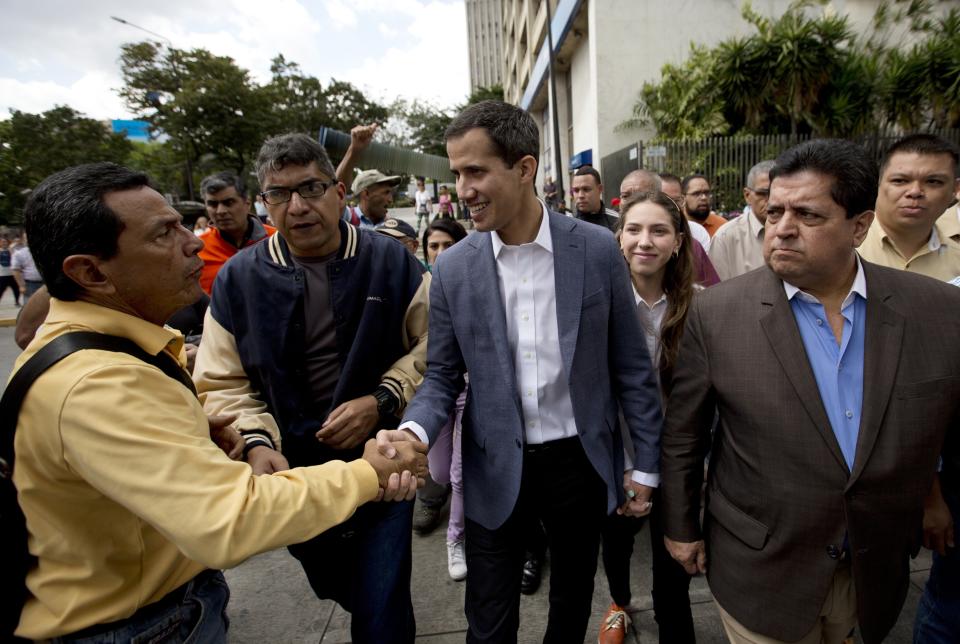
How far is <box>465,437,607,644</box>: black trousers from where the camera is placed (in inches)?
78.5

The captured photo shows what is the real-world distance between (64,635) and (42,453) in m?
0.47

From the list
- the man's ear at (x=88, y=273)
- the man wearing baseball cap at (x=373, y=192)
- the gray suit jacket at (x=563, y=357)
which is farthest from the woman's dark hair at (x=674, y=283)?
the man wearing baseball cap at (x=373, y=192)

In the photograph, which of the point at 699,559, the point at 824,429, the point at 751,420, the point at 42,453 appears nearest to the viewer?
the point at 42,453

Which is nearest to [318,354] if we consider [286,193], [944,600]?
[286,193]

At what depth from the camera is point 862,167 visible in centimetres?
158

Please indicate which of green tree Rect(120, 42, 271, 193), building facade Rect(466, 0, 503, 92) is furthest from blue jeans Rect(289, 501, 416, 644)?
building facade Rect(466, 0, 503, 92)

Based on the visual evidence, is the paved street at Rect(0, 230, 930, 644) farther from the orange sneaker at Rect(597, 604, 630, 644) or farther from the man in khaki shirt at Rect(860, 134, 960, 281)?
the man in khaki shirt at Rect(860, 134, 960, 281)

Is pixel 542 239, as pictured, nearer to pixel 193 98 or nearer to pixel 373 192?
pixel 373 192

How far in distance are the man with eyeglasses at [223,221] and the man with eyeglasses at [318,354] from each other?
1721 mm

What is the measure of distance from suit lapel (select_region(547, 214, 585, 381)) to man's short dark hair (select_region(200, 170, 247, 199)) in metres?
2.79

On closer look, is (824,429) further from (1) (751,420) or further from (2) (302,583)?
(2) (302,583)

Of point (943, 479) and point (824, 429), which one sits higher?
point (824, 429)

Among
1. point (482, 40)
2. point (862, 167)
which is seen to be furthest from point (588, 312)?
point (482, 40)

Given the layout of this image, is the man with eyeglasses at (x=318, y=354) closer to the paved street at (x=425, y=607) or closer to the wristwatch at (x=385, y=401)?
the wristwatch at (x=385, y=401)
